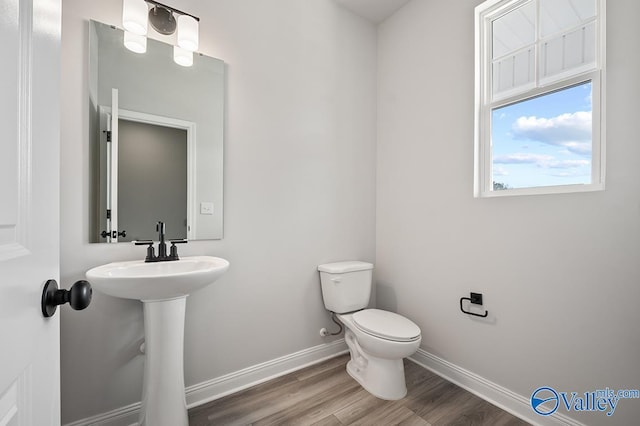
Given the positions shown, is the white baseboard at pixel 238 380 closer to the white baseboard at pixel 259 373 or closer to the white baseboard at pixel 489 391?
the white baseboard at pixel 259 373

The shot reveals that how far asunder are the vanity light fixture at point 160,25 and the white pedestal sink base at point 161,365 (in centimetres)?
134

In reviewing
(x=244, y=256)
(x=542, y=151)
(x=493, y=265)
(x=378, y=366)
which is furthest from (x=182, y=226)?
(x=542, y=151)

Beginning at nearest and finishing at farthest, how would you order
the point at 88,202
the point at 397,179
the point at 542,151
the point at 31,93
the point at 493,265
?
the point at 31,93
the point at 88,202
the point at 542,151
the point at 493,265
the point at 397,179

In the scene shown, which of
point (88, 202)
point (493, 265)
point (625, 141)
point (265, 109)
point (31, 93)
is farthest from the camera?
point (265, 109)

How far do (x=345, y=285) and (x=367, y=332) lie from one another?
15.8 inches

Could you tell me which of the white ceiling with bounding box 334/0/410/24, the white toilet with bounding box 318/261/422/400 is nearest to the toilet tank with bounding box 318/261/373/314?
the white toilet with bounding box 318/261/422/400

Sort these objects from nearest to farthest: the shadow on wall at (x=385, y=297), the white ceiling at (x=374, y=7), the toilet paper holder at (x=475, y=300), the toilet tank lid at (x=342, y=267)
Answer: the toilet paper holder at (x=475, y=300), the toilet tank lid at (x=342, y=267), the white ceiling at (x=374, y=7), the shadow on wall at (x=385, y=297)

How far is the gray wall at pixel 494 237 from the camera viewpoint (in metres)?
1.30

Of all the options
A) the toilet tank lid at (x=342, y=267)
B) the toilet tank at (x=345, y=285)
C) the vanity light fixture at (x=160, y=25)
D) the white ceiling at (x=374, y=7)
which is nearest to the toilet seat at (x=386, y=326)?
the toilet tank at (x=345, y=285)

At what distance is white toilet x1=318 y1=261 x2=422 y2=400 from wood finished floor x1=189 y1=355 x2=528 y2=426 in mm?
88

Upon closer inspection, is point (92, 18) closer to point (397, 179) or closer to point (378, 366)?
point (397, 179)

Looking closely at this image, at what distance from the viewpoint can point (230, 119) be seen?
5.90 feet

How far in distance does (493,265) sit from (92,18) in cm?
257

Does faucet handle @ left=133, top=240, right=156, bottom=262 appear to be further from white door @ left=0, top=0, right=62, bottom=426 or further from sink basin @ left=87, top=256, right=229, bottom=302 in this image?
white door @ left=0, top=0, right=62, bottom=426
